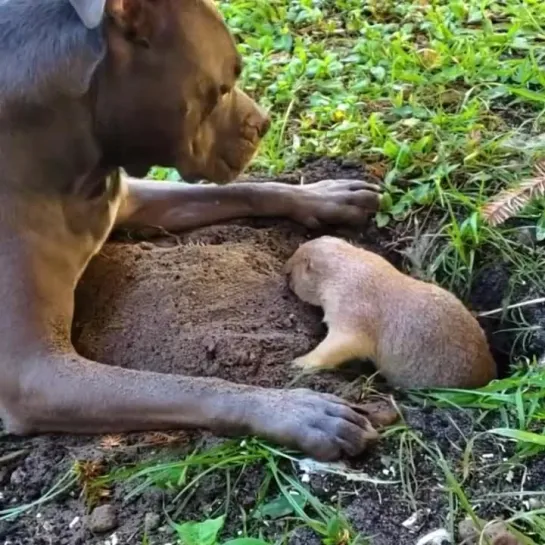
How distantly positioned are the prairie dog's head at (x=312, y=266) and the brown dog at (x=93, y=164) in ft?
1.19

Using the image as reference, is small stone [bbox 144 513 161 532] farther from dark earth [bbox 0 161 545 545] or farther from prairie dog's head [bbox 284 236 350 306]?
prairie dog's head [bbox 284 236 350 306]

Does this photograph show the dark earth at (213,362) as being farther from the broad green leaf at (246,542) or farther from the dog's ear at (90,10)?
the dog's ear at (90,10)

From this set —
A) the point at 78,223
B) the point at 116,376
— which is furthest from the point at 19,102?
the point at 116,376

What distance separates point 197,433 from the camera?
7.13 feet

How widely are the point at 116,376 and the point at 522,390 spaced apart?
2.60 feet

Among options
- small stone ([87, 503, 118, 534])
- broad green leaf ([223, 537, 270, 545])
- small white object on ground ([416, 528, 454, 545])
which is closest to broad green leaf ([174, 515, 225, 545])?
broad green leaf ([223, 537, 270, 545])

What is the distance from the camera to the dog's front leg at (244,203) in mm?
2840

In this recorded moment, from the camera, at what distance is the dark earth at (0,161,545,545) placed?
1997 mm

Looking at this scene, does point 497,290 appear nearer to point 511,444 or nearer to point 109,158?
point 511,444

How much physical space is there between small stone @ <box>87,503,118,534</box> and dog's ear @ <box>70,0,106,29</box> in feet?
2.92

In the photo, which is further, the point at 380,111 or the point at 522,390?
the point at 380,111

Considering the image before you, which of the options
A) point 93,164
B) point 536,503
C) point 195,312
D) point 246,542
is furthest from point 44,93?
point 536,503

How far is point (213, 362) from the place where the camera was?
2336 mm

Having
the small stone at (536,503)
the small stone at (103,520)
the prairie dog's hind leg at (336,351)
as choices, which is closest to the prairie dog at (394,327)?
the prairie dog's hind leg at (336,351)
